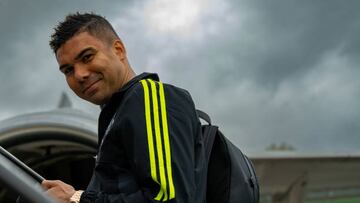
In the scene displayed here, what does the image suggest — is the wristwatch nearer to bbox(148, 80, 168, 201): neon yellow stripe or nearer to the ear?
bbox(148, 80, 168, 201): neon yellow stripe

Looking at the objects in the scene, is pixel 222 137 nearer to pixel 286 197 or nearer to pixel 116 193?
pixel 116 193

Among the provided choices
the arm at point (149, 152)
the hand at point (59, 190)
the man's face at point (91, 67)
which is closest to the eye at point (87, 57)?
the man's face at point (91, 67)

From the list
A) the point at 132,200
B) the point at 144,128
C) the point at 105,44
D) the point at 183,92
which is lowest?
the point at 132,200

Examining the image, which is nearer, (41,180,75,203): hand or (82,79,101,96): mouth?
(41,180,75,203): hand

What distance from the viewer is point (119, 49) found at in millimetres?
1337

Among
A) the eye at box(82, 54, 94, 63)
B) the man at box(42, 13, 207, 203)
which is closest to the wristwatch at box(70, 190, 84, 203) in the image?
the man at box(42, 13, 207, 203)

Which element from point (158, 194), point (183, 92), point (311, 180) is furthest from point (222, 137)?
point (311, 180)

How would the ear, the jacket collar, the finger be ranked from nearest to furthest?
1. the finger
2. the jacket collar
3. the ear

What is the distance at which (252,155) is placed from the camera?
5461mm

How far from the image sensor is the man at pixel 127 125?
1081mm

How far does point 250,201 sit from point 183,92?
0.96 ft

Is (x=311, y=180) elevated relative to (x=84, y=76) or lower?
elevated

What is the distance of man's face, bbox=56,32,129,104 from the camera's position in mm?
1229

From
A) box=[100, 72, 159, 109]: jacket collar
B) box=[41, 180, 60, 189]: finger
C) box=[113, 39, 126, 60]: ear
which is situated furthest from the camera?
box=[113, 39, 126, 60]: ear
